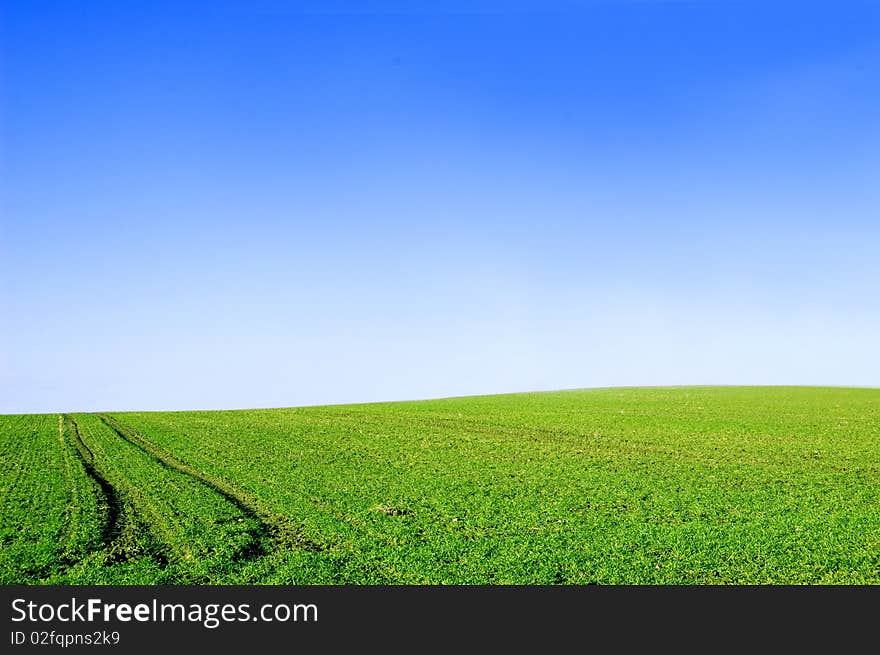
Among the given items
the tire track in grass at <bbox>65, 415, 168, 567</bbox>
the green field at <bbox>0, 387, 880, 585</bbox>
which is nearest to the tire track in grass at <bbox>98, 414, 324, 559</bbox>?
the green field at <bbox>0, 387, 880, 585</bbox>

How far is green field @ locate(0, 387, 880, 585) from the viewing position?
43.8 feet

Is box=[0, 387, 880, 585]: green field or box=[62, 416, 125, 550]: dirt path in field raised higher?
box=[62, 416, 125, 550]: dirt path in field

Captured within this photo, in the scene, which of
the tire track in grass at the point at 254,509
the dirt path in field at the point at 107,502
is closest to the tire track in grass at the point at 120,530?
the dirt path in field at the point at 107,502

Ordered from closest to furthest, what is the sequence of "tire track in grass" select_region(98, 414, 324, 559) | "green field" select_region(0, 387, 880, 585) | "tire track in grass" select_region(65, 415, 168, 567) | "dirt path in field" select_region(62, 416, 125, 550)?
"green field" select_region(0, 387, 880, 585)
"tire track in grass" select_region(65, 415, 168, 567)
"tire track in grass" select_region(98, 414, 324, 559)
"dirt path in field" select_region(62, 416, 125, 550)

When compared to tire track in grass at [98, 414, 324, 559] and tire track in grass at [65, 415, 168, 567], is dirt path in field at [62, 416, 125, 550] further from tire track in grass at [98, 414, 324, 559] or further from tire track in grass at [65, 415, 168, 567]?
tire track in grass at [98, 414, 324, 559]

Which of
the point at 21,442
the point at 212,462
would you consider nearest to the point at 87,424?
the point at 21,442

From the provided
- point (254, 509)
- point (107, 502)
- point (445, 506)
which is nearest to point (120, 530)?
point (254, 509)

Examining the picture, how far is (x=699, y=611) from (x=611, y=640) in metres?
2.24

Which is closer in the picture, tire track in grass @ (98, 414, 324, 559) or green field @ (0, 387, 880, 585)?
green field @ (0, 387, 880, 585)

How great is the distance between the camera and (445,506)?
18.7 metres

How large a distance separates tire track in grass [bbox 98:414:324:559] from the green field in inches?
3.5

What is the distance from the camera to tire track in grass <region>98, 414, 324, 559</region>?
597 inches

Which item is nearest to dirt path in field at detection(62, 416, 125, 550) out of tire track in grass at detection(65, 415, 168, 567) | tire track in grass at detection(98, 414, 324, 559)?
tire track in grass at detection(65, 415, 168, 567)

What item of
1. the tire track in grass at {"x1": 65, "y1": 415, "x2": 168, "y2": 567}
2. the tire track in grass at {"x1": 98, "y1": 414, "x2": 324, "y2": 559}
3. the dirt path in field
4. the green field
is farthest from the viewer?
the dirt path in field
